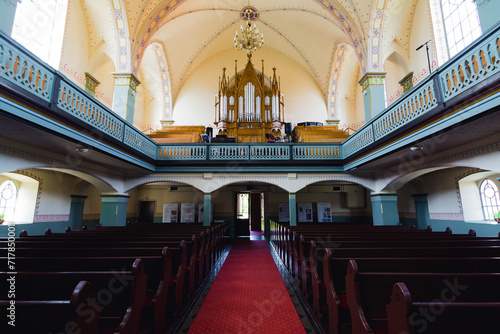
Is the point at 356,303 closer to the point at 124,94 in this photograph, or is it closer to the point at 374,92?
the point at 374,92

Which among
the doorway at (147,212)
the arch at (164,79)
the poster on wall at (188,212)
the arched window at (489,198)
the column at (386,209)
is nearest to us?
the arched window at (489,198)

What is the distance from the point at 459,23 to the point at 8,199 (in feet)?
56.6

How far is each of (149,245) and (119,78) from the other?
837 centimetres

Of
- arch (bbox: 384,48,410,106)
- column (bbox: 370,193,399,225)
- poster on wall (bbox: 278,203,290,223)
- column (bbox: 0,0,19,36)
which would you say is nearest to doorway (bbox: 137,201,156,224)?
poster on wall (bbox: 278,203,290,223)

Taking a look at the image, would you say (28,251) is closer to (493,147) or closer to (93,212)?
(493,147)

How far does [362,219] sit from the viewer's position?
14.5 metres

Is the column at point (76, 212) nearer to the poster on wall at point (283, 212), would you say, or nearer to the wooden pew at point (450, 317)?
the poster on wall at point (283, 212)

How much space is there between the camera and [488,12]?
5.03 m

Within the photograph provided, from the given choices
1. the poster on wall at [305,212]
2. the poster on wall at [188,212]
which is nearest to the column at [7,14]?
the poster on wall at [188,212]

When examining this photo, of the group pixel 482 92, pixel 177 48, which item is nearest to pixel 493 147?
pixel 482 92

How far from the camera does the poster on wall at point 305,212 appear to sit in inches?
567

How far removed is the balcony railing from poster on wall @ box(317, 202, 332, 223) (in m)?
4.77

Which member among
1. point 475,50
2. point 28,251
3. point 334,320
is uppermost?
point 475,50

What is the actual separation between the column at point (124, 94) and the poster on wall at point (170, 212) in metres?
5.96
